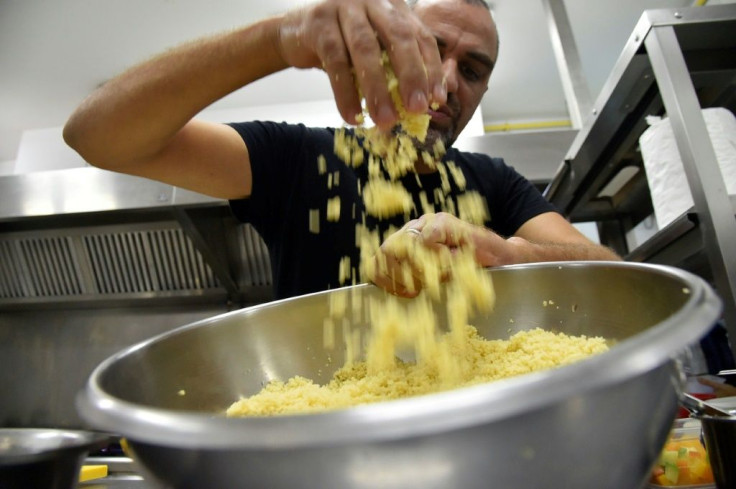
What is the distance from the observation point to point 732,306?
0.82 m

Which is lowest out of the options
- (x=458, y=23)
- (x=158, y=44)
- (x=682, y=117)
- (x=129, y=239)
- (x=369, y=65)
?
(x=682, y=117)

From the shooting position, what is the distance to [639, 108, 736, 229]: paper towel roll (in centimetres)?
100

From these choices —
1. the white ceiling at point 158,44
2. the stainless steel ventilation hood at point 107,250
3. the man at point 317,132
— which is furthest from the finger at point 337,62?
the white ceiling at point 158,44

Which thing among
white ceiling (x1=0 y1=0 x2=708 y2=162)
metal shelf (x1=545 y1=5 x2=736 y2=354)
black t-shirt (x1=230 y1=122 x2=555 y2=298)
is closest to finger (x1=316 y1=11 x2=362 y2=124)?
black t-shirt (x1=230 y1=122 x2=555 y2=298)

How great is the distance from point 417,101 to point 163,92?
1.87 ft

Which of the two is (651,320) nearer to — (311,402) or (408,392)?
(408,392)

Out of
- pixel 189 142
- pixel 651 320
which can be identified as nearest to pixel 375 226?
pixel 189 142

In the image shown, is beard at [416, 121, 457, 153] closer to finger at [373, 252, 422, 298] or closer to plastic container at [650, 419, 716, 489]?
finger at [373, 252, 422, 298]

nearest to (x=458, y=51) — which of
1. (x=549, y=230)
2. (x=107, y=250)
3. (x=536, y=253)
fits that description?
(x=549, y=230)

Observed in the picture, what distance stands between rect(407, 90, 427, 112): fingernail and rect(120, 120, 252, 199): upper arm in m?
0.71

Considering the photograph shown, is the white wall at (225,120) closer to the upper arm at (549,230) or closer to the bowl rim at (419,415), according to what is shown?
the upper arm at (549,230)

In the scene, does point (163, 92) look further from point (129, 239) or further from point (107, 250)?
point (107, 250)

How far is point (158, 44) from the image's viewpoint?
2.73 meters

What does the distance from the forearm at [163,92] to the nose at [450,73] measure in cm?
62
